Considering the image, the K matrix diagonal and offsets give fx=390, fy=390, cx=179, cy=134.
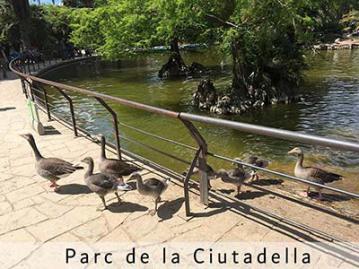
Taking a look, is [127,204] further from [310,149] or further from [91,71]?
[91,71]

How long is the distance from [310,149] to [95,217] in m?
8.93

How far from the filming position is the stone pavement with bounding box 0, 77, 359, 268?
448cm

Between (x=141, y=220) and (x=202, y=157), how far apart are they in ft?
3.79

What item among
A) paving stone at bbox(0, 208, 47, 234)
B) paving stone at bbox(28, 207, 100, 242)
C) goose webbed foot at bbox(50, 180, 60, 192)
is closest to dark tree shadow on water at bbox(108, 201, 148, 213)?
paving stone at bbox(28, 207, 100, 242)

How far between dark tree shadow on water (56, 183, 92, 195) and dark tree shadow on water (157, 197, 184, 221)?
55.7 inches

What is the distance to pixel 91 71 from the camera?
38.3m

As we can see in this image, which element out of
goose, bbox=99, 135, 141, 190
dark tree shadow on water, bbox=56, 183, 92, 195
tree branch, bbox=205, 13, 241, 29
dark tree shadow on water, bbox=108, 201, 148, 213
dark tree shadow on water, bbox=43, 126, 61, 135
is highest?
tree branch, bbox=205, 13, 241, 29

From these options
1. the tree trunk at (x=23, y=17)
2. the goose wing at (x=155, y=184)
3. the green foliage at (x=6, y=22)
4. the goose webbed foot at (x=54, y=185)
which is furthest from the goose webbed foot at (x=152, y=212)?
the green foliage at (x=6, y=22)

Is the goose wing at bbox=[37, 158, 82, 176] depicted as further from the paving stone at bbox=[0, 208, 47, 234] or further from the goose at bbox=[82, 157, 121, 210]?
the goose at bbox=[82, 157, 121, 210]

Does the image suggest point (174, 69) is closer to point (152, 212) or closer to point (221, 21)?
point (221, 21)

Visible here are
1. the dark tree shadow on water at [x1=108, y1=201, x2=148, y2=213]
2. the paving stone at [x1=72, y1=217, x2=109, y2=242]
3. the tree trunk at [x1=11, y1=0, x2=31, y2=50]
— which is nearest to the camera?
the paving stone at [x1=72, y1=217, x2=109, y2=242]

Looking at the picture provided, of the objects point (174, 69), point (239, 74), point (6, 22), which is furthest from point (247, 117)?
point (6, 22)

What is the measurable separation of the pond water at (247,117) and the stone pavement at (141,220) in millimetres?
4801

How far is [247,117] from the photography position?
59.1ft
